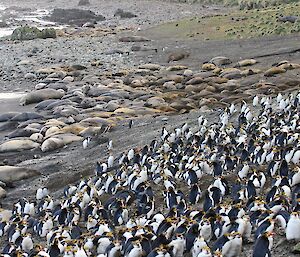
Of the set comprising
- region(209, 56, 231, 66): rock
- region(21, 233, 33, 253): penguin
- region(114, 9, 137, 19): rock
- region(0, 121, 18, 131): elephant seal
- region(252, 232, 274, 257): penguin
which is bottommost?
region(114, 9, 137, 19): rock

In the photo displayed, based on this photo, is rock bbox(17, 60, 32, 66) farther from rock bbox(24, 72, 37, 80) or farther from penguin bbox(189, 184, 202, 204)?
penguin bbox(189, 184, 202, 204)

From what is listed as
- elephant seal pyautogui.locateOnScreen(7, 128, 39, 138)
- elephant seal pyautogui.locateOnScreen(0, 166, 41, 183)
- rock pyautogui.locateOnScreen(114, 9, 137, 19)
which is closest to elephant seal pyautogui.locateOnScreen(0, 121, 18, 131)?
elephant seal pyautogui.locateOnScreen(7, 128, 39, 138)

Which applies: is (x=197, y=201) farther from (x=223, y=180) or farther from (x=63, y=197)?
(x=63, y=197)

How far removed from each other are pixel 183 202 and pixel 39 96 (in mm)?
15537

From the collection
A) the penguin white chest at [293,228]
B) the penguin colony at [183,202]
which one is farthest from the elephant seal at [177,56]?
the penguin white chest at [293,228]

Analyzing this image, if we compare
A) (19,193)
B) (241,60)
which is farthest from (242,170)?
(241,60)

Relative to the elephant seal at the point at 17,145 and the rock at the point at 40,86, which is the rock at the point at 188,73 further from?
the elephant seal at the point at 17,145

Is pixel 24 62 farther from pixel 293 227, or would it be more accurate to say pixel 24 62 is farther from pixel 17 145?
pixel 293 227

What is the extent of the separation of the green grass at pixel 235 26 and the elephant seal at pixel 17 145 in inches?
707

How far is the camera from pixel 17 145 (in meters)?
18.0

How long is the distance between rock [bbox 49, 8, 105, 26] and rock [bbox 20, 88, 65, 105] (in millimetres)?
30623

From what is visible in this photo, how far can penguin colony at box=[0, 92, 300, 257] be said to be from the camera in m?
8.34

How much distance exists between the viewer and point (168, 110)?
66.0 ft

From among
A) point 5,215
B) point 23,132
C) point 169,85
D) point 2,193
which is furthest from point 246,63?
point 5,215
